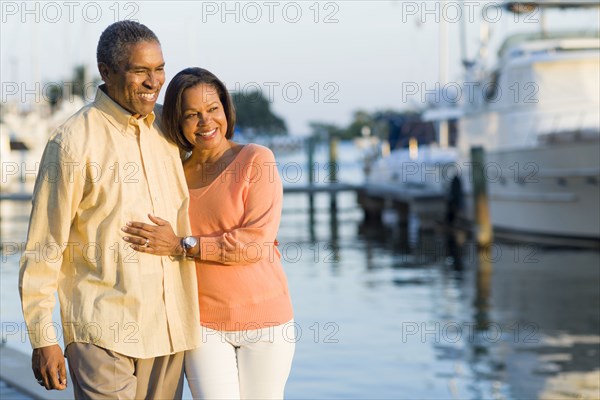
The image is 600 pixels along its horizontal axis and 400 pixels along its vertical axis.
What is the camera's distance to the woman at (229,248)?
373 centimetres

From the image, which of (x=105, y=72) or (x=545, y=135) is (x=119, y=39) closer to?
(x=105, y=72)

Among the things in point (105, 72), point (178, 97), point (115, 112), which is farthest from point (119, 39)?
point (178, 97)

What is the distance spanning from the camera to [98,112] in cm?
352

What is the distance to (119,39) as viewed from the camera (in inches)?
138

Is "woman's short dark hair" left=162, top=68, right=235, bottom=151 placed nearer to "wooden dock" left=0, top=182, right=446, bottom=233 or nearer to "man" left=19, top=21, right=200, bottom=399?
"man" left=19, top=21, right=200, bottom=399

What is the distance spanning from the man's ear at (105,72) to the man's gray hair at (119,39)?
12 mm

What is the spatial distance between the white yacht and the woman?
53.4 feet

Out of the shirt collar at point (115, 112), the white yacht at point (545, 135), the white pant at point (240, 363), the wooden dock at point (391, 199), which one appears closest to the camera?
the shirt collar at point (115, 112)

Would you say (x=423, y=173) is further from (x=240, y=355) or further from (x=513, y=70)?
(x=240, y=355)

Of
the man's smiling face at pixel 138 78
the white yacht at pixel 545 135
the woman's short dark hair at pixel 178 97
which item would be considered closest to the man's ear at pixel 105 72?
the man's smiling face at pixel 138 78

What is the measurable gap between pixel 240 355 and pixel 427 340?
23.7 ft

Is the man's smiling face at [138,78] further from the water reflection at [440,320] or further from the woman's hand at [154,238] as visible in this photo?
the water reflection at [440,320]

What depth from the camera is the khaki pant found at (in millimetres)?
3471

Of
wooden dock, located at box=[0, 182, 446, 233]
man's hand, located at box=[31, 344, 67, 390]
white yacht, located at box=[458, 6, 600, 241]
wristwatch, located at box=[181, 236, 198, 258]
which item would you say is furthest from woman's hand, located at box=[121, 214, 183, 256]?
wooden dock, located at box=[0, 182, 446, 233]
